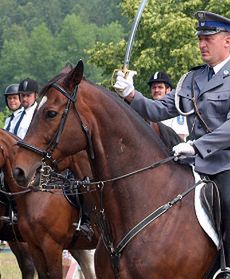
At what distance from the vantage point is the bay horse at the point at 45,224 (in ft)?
35.8

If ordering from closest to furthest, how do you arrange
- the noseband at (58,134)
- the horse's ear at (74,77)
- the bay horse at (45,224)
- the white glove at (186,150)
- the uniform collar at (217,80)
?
the noseband at (58,134) < the horse's ear at (74,77) < the white glove at (186,150) < the uniform collar at (217,80) < the bay horse at (45,224)

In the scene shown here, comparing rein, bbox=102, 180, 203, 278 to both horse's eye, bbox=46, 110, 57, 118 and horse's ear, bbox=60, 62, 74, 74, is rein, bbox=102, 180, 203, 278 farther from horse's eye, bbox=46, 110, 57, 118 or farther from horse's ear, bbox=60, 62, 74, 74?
horse's ear, bbox=60, 62, 74, 74

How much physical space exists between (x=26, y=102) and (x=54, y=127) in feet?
22.0

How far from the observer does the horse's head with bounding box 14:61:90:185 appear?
6.85 meters

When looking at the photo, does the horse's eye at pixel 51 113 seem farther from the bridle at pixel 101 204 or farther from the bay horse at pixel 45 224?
the bay horse at pixel 45 224

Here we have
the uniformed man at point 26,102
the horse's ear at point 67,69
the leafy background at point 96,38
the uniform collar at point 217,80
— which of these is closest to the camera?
the horse's ear at point 67,69

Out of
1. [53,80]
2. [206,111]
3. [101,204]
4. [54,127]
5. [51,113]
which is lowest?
[101,204]

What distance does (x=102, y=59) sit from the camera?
43031 mm

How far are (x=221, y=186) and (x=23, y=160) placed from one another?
158cm

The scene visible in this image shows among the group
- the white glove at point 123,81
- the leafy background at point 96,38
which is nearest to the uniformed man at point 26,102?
the white glove at point 123,81

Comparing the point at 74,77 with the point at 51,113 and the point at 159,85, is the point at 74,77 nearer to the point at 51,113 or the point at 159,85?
the point at 51,113

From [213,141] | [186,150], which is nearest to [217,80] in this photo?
[213,141]

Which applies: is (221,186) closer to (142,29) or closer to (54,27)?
(142,29)

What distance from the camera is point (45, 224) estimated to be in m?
10.9
